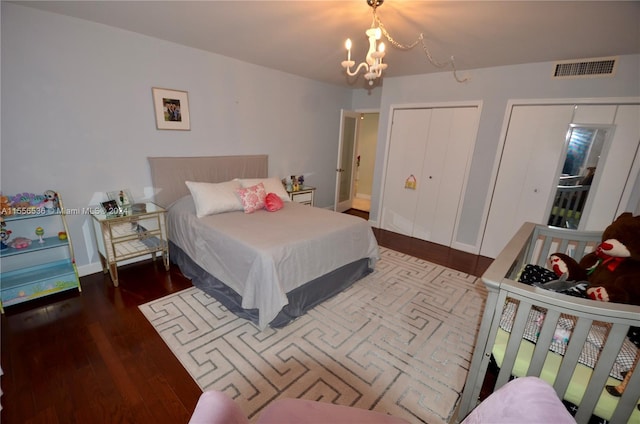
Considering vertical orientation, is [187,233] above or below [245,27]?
below

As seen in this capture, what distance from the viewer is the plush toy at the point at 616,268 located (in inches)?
54.9

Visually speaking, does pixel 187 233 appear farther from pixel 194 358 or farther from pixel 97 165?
pixel 194 358

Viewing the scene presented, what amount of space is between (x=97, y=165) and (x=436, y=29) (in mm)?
Result: 3412

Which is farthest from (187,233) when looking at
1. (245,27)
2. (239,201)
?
(245,27)

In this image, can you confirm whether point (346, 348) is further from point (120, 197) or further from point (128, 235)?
point (120, 197)

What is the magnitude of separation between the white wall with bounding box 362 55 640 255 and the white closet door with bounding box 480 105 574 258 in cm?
13

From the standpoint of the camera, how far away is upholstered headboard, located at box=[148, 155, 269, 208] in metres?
3.02

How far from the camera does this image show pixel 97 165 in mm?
2637

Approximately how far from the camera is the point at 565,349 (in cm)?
125

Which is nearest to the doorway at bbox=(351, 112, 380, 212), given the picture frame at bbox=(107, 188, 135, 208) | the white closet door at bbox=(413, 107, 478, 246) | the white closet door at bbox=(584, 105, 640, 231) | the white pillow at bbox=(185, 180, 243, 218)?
the white closet door at bbox=(413, 107, 478, 246)

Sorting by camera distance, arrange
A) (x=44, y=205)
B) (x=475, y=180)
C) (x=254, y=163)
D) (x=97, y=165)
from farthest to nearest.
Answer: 1. (x=254, y=163)
2. (x=475, y=180)
3. (x=97, y=165)
4. (x=44, y=205)

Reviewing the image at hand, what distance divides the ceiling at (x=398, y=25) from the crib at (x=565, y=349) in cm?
189

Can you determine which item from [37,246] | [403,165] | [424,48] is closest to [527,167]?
[403,165]

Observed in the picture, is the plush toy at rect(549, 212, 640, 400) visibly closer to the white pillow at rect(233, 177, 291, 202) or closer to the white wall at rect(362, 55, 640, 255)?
the white wall at rect(362, 55, 640, 255)
